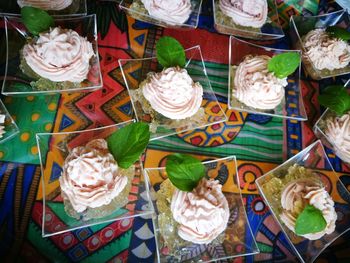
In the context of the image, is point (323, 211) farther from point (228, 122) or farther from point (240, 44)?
point (240, 44)

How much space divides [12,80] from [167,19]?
1.02m

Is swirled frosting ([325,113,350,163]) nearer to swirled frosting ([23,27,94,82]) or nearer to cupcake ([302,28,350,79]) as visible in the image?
cupcake ([302,28,350,79])

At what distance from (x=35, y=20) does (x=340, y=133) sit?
1896mm

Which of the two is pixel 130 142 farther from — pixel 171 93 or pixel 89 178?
pixel 171 93

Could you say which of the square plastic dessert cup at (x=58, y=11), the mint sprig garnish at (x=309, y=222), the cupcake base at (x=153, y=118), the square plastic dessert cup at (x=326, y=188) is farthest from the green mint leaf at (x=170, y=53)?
the mint sprig garnish at (x=309, y=222)

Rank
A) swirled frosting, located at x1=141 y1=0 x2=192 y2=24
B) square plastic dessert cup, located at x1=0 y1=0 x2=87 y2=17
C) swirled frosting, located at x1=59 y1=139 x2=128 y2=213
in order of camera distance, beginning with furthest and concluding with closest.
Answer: swirled frosting, located at x1=141 y1=0 x2=192 y2=24 → square plastic dessert cup, located at x1=0 y1=0 x2=87 y2=17 → swirled frosting, located at x1=59 y1=139 x2=128 y2=213

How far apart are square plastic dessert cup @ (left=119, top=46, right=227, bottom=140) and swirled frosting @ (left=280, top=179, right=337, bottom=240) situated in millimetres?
577

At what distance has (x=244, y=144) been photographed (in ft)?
7.12

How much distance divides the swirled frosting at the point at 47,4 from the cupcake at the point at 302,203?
164cm

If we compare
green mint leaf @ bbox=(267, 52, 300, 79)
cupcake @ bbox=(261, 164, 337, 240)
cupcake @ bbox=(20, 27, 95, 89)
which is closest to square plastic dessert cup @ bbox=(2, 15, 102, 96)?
cupcake @ bbox=(20, 27, 95, 89)

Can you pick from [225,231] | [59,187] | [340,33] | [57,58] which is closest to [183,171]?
[225,231]

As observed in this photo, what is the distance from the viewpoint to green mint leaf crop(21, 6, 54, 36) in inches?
72.0

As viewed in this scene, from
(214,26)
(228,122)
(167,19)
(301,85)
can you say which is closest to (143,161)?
(228,122)

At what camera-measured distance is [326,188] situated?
210 cm
